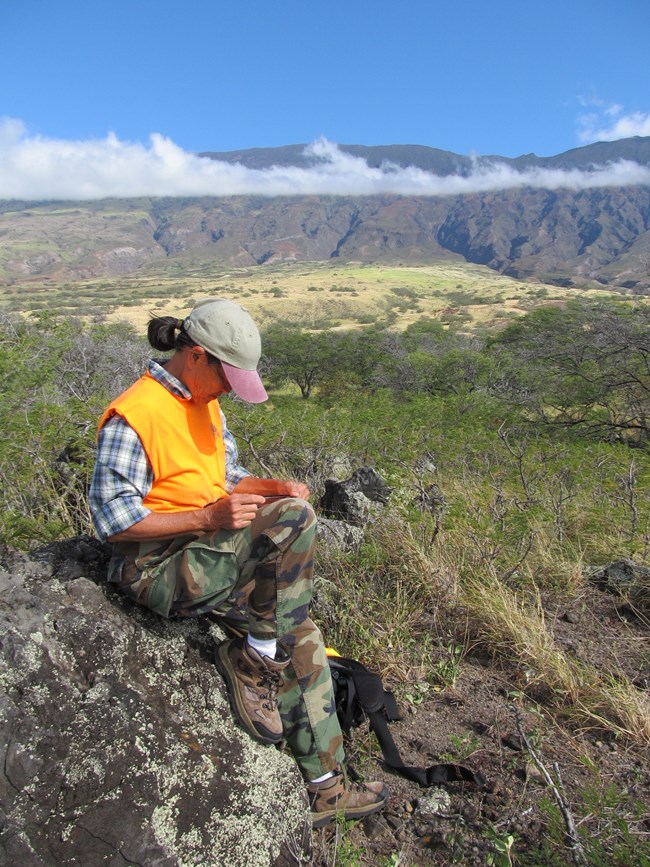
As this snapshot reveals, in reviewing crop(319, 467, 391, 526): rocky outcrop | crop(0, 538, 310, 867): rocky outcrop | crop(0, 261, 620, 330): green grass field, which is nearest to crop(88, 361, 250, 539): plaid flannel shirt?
crop(0, 538, 310, 867): rocky outcrop

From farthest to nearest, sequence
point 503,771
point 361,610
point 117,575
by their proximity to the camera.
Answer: point 361,610 → point 503,771 → point 117,575

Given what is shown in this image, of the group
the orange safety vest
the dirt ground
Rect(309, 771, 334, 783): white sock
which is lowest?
the dirt ground

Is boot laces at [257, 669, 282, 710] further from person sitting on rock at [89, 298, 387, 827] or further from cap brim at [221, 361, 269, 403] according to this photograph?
cap brim at [221, 361, 269, 403]

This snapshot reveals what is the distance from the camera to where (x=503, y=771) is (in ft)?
7.00

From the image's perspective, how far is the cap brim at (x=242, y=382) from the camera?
6.61 feet

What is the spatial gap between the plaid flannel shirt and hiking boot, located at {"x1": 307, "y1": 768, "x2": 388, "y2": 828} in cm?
113

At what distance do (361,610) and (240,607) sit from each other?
906mm

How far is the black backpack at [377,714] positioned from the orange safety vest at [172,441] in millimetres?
921

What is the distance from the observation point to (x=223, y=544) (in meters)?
1.95

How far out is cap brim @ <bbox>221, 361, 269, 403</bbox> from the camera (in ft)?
6.61

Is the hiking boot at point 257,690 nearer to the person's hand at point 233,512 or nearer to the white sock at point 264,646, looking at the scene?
the white sock at point 264,646

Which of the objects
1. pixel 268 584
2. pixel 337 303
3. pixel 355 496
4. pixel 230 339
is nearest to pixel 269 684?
pixel 268 584

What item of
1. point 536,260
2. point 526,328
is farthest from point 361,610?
point 536,260

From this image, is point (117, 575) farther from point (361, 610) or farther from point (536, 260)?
point (536, 260)
